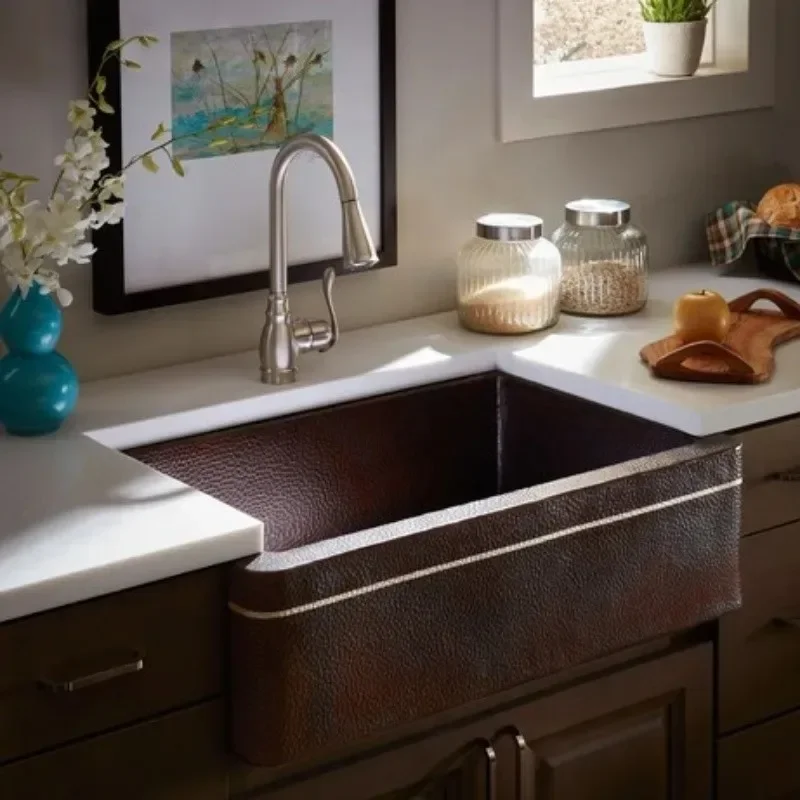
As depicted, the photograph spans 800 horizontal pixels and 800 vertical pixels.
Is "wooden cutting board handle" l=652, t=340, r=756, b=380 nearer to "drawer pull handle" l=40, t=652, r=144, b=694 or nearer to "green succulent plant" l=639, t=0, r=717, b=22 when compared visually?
"green succulent plant" l=639, t=0, r=717, b=22

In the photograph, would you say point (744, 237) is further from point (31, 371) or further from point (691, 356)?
point (31, 371)

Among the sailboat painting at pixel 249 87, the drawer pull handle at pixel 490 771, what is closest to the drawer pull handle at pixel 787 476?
the drawer pull handle at pixel 490 771

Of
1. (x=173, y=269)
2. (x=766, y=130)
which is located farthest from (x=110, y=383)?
(x=766, y=130)

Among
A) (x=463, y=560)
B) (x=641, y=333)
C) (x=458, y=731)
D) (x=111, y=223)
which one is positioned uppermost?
(x=111, y=223)

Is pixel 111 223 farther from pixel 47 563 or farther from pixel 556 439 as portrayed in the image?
pixel 556 439

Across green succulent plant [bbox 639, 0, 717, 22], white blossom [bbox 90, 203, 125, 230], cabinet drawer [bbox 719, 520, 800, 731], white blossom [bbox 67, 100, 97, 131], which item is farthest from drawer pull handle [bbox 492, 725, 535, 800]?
green succulent plant [bbox 639, 0, 717, 22]

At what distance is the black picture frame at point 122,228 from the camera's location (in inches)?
91.4

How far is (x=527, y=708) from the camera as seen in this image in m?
2.20

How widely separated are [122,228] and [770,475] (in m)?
0.92

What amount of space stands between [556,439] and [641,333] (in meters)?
0.25

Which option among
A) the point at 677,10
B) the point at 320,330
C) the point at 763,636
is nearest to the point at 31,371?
the point at 320,330

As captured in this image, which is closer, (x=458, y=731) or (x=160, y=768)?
(x=160, y=768)

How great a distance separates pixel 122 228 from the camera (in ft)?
7.88

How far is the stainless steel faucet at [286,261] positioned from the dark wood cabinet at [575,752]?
576mm
